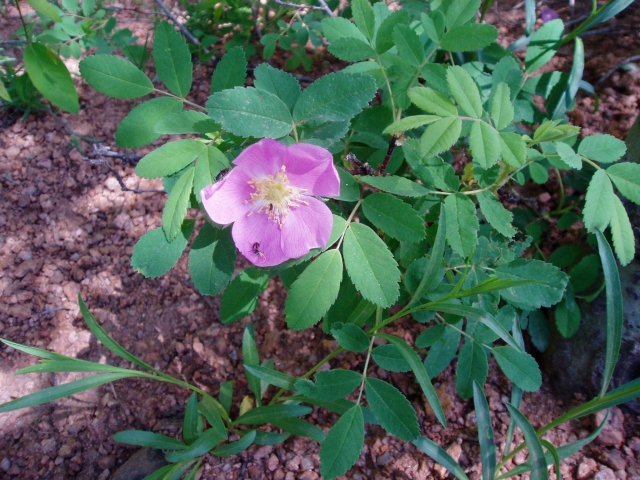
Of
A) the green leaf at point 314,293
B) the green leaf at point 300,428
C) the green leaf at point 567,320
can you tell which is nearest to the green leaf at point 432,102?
the green leaf at point 314,293

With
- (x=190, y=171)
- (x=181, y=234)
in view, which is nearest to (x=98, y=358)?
(x=181, y=234)

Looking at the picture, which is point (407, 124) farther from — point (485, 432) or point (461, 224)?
point (485, 432)

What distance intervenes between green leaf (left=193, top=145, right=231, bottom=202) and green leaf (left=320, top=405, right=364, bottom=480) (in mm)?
745

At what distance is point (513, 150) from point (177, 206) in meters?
0.91

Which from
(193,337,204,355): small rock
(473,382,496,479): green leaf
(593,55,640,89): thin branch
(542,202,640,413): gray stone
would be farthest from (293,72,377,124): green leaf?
(593,55,640,89): thin branch

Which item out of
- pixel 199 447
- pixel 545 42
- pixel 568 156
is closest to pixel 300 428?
pixel 199 447

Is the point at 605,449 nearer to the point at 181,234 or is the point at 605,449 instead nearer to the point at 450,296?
the point at 450,296

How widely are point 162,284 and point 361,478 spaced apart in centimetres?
115

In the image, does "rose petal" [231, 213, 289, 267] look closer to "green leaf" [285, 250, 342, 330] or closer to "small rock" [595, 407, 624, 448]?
"green leaf" [285, 250, 342, 330]

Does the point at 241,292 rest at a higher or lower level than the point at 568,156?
lower

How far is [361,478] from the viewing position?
163 centimetres

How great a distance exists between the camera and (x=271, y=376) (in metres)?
1.41

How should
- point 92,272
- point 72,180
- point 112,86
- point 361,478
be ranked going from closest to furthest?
point 112,86 → point 361,478 → point 92,272 → point 72,180

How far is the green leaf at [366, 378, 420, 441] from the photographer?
49.6 inches
